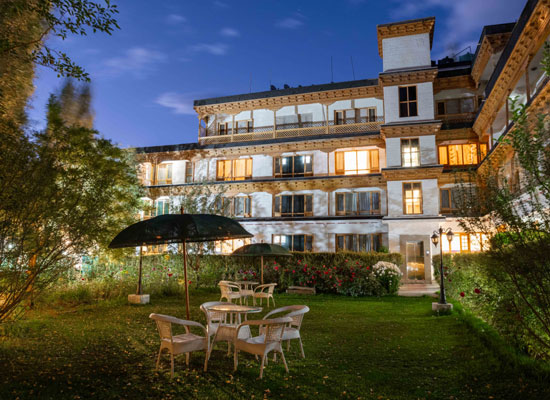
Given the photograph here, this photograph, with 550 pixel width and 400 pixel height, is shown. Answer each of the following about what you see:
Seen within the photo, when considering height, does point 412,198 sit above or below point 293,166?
below

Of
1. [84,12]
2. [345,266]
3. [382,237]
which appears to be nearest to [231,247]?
[382,237]

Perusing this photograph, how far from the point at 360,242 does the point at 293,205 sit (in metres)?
5.32

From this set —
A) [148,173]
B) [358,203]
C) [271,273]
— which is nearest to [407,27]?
[358,203]

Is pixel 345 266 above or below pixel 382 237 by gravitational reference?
below

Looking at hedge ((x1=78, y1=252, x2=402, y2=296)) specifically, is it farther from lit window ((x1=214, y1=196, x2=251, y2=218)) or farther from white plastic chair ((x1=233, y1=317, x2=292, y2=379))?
white plastic chair ((x1=233, y1=317, x2=292, y2=379))

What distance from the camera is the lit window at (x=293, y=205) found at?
2745 centimetres

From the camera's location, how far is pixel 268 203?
28.2 meters

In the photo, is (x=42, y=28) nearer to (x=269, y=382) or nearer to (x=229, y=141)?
(x=269, y=382)

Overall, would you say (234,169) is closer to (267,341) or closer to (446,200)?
(446,200)

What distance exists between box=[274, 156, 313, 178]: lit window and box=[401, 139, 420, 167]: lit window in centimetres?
668

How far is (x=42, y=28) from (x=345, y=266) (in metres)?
13.5

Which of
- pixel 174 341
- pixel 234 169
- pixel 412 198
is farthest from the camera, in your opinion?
pixel 234 169

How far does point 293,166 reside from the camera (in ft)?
92.9

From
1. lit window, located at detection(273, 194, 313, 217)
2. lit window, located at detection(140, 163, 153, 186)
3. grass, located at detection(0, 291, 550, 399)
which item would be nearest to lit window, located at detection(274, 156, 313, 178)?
lit window, located at detection(273, 194, 313, 217)
